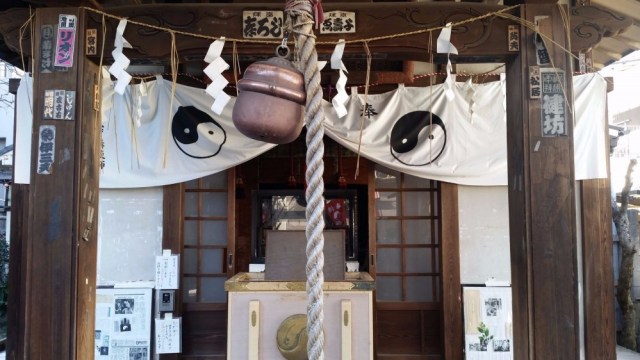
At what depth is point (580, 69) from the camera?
5.15 metres

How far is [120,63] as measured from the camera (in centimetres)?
335

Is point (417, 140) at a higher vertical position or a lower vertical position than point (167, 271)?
higher

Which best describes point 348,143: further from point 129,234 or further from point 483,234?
point 129,234

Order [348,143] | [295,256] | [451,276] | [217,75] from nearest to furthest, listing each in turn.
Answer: [217,75]
[295,256]
[348,143]
[451,276]

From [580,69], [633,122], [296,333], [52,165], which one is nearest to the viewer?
[52,165]

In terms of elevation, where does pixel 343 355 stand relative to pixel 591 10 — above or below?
below

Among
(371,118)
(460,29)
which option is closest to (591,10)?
(460,29)

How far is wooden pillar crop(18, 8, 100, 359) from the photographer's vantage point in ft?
10.6

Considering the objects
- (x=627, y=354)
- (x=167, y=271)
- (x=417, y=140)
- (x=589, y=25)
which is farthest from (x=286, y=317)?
(x=627, y=354)

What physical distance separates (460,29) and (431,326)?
11.8 ft

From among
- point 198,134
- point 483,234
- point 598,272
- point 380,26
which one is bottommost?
point 598,272

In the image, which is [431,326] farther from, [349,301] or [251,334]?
[251,334]

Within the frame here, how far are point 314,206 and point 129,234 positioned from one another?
4.42 meters

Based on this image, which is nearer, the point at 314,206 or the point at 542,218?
the point at 314,206
